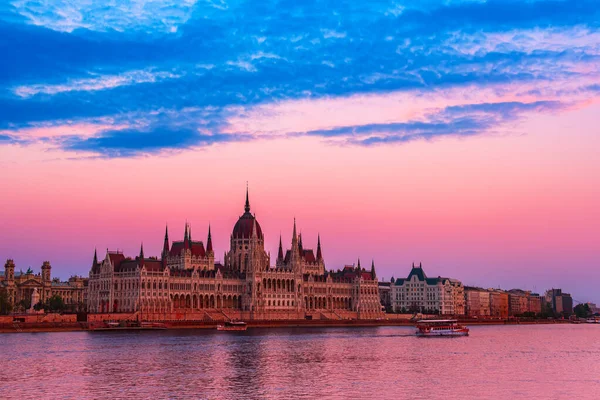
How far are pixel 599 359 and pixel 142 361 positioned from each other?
150ft

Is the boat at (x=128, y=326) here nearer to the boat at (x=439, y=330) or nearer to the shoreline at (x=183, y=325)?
the shoreline at (x=183, y=325)

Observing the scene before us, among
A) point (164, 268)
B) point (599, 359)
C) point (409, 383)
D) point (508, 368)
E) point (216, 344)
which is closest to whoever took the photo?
point (409, 383)

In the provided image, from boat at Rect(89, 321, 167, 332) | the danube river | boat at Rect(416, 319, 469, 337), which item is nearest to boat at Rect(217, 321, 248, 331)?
boat at Rect(89, 321, 167, 332)

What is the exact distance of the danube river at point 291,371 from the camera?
57656 millimetres

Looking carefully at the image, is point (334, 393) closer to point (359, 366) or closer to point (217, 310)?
point (359, 366)

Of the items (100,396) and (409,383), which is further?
(409,383)

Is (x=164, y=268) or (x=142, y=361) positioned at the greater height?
(x=164, y=268)

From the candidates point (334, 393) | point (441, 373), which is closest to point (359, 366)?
point (441, 373)

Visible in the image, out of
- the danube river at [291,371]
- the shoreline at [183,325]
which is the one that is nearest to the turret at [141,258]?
the shoreline at [183,325]

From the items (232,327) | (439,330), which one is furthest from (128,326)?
(439,330)

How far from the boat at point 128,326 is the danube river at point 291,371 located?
39784mm

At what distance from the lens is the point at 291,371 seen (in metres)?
71.3

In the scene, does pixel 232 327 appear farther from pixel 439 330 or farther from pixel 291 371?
pixel 291 371

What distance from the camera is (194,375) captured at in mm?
67812
